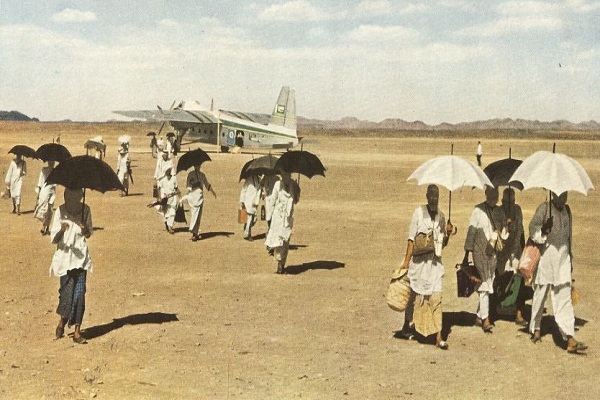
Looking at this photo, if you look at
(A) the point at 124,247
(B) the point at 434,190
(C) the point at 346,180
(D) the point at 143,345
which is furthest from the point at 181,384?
(C) the point at 346,180

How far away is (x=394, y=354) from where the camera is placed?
8.29 m

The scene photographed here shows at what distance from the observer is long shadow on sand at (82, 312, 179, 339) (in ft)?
29.2

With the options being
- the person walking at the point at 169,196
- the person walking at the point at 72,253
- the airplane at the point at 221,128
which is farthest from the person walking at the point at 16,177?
the airplane at the point at 221,128

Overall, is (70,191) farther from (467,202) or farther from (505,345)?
(467,202)

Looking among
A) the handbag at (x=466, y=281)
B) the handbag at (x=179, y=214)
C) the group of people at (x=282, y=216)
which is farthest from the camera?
the handbag at (x=179, y=214)

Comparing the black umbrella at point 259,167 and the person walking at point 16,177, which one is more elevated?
the black umbrella at point 259,167

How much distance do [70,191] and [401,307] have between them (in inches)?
154

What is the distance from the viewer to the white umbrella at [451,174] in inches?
335

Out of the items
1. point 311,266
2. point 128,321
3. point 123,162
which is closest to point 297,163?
point 311,266

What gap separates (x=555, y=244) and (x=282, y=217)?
5.12 metres

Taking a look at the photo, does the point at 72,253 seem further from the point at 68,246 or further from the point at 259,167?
the point at 259,167

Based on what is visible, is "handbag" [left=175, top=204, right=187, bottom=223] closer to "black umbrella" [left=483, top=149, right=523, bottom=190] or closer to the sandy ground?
the sandy ground

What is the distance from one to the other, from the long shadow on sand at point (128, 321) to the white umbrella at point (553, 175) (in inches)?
182

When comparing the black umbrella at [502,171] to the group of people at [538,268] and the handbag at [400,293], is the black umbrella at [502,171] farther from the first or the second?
the handbag at [400,293]
